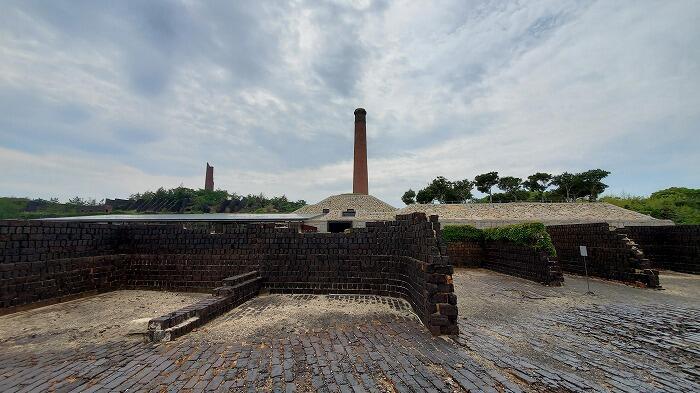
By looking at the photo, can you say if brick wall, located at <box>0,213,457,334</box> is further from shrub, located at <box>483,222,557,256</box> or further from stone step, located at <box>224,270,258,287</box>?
shrub, located at <box>483,222,557,256</box>

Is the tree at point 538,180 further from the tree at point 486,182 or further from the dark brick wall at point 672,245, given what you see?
the dark brick wall at point 672,245

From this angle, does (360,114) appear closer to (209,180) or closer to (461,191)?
(461,191)

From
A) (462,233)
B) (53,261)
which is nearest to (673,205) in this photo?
(462,233)

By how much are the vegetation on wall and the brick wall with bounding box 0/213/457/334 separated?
94.8 ft

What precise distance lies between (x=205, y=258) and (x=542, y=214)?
84.7 ft

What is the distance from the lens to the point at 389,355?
15.2ft

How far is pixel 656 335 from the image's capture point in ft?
18.0

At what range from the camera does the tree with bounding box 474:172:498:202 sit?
4969 centimetres

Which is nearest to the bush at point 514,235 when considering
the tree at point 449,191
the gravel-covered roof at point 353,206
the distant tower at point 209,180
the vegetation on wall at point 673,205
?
the gravel-covered roof at point 353,206

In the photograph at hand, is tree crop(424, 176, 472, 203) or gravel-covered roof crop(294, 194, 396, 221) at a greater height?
tree crop(424, 176, 472, 203)

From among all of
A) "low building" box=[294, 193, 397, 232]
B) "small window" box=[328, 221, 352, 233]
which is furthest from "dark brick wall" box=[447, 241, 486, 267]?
"small window" box=[328, 221, 352, 233]

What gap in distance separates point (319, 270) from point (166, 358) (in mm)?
5517

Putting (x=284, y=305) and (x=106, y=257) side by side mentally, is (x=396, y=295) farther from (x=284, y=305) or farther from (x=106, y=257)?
(x=106, y=257)

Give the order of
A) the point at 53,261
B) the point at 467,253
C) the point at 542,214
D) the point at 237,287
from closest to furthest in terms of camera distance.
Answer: the point at 237,287 < the point at 53,261 < the point at 467,253 < the point at 542,214
